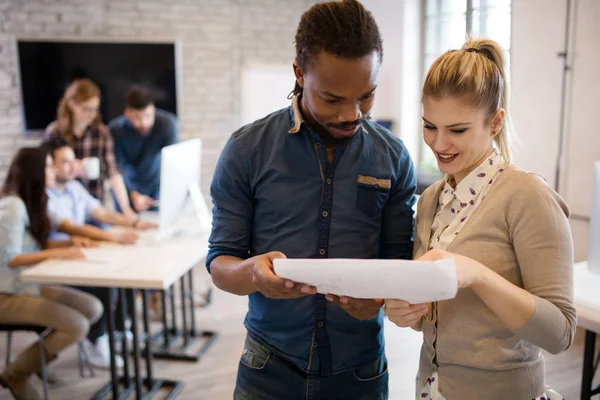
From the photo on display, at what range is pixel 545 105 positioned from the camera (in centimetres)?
362

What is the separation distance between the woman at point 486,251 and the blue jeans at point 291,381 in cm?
13

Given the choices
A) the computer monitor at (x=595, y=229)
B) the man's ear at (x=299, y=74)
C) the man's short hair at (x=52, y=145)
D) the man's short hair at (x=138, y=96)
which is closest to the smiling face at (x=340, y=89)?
the man's ear at (x=299, y=74)

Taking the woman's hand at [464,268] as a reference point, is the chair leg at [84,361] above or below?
below

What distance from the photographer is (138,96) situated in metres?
5.14

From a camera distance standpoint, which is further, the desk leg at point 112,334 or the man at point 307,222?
the desk leg at point 112,334

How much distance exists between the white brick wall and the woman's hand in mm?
4469

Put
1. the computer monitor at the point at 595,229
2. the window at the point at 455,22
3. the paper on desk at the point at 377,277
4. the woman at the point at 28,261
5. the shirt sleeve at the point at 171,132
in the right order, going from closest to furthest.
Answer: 1. the paper on desk at the point at 377,277
2. the computer monitor at the point at 595,229
3. the woman at the point at 28,261
4. the window at the point at 455,22
5. the shirt sleeve at the point at 171,132

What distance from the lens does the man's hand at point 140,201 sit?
184 inches

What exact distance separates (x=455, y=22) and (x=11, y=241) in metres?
3.62

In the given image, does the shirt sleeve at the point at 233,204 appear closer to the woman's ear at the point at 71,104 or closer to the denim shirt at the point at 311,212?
the denim shirt at the point at 311,212

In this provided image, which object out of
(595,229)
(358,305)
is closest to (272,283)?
(358,305)

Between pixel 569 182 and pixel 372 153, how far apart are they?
263 cm

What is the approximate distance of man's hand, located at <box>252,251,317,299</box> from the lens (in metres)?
1.08

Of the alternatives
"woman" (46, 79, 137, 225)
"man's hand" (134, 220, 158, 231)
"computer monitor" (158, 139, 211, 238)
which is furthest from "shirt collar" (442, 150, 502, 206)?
"woman" (46, 79, 137, 225)
